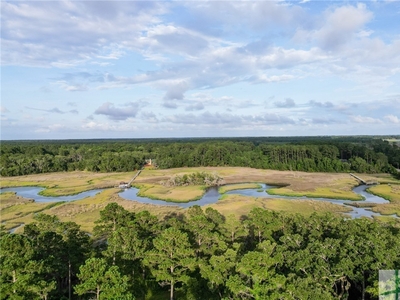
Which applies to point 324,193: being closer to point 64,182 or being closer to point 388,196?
point 388,196

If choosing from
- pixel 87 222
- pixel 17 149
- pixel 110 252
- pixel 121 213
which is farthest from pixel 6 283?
pixel 17 149

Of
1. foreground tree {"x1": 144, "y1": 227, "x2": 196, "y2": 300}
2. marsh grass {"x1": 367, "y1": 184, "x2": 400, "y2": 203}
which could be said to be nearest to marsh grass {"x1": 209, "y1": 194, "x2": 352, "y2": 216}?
marsh grass {"x1": 367, "y1": 184, "x2": 400, "y2": 203}

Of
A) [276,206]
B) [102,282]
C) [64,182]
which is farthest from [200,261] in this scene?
[64,182]

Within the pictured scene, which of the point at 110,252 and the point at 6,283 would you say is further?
the point at 110,252

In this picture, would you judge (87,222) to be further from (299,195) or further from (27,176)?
(27,176)

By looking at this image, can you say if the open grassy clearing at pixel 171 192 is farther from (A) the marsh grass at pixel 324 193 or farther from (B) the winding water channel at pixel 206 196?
(A) the marsh grass at pixel 324 193

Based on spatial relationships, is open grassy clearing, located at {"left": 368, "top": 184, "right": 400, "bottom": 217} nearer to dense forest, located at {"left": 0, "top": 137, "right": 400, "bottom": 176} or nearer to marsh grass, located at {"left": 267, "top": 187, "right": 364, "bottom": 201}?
marsh grass, located at {"left": 267, "top": 187, "right": 364, "bottom": 201}
